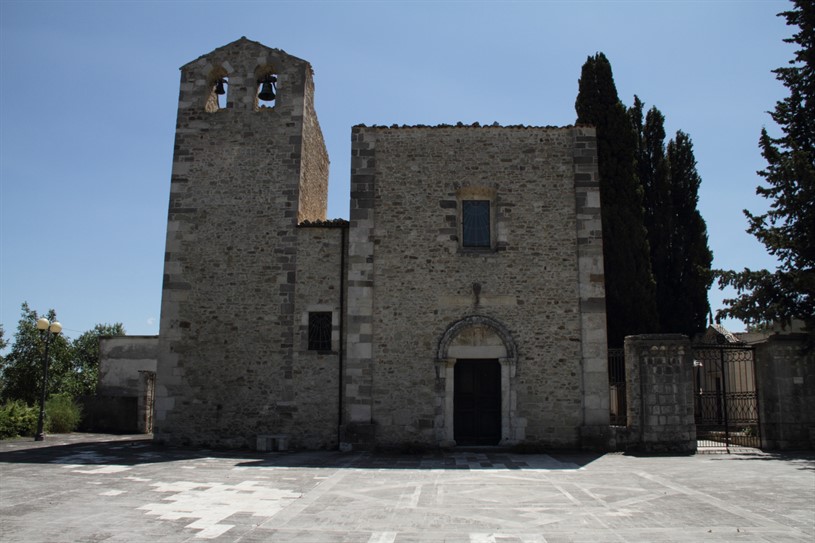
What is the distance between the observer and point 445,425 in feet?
47.1

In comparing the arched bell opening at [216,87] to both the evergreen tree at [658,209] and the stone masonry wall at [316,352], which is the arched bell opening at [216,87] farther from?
the evergreen tree at [658,209]

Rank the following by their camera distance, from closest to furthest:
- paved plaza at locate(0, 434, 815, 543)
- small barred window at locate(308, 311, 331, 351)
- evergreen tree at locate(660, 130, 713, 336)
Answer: paved plaza at locate(0, 434, 815, 543) → small barred window at locate(308, 311, 331, 351) → evergreen tree at locate(660, 130, 713, 336)

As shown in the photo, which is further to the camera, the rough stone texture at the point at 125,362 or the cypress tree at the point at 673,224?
the rough stone texture at the point at 125,362

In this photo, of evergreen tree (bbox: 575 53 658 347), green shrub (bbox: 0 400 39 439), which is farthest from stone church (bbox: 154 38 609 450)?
evergreen tree (bbox: 575 53 658 347)

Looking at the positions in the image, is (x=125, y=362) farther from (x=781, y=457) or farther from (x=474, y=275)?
(x=781, y=457)

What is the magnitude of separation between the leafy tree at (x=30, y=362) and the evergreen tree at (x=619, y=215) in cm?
2286

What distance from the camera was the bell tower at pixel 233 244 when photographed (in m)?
15.1

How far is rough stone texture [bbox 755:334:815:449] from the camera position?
14.1m

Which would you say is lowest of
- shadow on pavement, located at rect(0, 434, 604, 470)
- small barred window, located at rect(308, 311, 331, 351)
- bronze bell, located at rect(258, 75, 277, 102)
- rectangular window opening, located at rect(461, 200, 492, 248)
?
shadow on pavement, located at rect(0, 434, 604, 470)

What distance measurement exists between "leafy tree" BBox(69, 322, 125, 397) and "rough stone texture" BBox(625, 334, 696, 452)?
22523 mm

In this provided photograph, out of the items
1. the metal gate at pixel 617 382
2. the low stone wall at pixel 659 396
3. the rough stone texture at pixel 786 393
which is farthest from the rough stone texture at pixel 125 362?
the rough stone texture at pixel 786 393

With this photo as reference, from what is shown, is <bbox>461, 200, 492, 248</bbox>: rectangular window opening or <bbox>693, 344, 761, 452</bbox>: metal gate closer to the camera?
<bbox>693, 344, 761, 452</bbox>: metal gate

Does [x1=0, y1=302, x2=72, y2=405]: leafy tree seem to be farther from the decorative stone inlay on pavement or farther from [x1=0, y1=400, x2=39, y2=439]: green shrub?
the decorative stone inlay on pavement

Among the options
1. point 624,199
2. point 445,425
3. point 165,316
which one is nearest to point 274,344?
point 165,316
